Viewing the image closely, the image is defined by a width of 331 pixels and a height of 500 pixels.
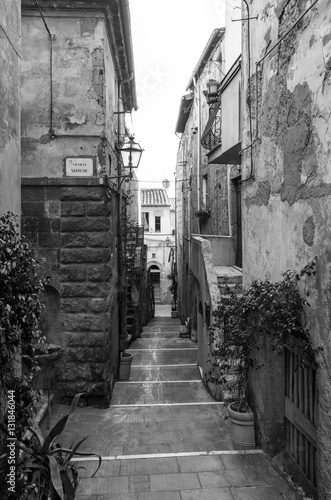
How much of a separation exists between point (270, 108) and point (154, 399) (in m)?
5.88

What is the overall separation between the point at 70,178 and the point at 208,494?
5569 mm

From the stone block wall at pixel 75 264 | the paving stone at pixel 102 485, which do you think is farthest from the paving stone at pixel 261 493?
the stone block wall at pixel 75 264

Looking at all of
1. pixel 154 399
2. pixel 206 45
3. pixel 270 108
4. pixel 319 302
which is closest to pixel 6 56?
pixel 270 108

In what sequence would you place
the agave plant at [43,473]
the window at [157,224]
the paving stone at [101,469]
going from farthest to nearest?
1. the window at [157,224]
2. the paving stone at [101,469]
3. the agave plant at [43,473]

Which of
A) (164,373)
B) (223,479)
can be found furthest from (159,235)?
(223,479)

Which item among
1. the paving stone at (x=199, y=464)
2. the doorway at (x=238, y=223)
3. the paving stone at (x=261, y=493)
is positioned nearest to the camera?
the paving stone at (x=261, y=493)

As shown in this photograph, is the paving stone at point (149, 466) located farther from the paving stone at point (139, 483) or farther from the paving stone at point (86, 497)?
the paving stone at point (86, 497)

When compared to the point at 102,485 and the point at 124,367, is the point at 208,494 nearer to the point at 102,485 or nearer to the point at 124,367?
the point at 102,485

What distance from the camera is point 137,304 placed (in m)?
16.5

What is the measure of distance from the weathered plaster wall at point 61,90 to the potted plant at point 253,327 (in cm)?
418

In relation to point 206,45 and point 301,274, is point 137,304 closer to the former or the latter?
point 206,45

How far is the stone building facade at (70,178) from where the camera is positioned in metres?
7.91

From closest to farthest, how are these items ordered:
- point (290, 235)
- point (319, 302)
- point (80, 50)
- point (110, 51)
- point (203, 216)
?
point (319, 302), point (290, 235), point (80, 50), point (110, 51), point (203, 216)

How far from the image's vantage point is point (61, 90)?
796 cm
